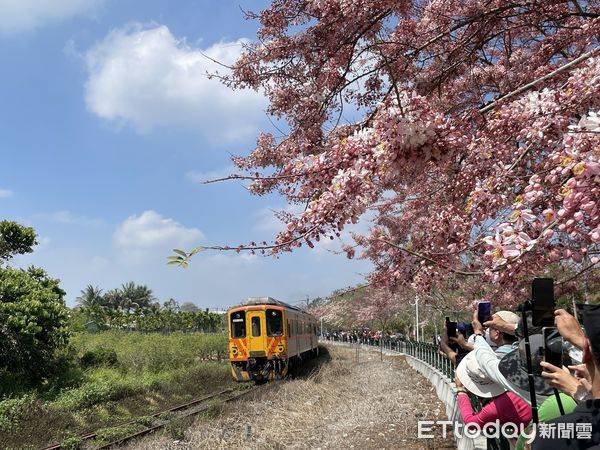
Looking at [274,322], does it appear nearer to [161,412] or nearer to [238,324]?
[238,324]

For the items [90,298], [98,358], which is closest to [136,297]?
[90,298]

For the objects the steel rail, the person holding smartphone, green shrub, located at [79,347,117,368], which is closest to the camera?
the person holding smartphone

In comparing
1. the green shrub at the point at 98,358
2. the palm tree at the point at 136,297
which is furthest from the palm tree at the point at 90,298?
the green shrub at the point at 98,358

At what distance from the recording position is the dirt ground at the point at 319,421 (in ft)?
24.3

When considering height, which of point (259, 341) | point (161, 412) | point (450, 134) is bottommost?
point (161, 412)

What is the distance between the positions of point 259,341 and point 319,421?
8248 millimetres

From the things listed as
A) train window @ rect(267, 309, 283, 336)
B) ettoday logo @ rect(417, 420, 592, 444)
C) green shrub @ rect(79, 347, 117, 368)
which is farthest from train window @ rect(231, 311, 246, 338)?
ettoday logo @ rect(417, 420, 592, 444)

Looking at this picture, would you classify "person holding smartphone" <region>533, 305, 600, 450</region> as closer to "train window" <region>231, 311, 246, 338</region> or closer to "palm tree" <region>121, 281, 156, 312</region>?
"train window" <region>231, 311, 246, 338</region>

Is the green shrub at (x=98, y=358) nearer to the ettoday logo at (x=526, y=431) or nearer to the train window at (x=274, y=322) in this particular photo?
the train window at (x=274, y=322)

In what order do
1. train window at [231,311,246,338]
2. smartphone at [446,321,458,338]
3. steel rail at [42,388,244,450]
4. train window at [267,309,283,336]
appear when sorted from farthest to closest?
train window at [231,311,246,338]
train window at [267,309,283,336]
steel rail at [42,388,244,450]
smartphone at [446,321,458,338]

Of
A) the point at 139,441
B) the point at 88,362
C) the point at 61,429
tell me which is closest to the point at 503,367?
the point at 139,441

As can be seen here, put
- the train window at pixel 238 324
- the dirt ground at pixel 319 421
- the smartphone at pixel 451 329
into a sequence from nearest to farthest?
the smartphone at pixel 451 329
the dirt ground at pixel 319 421
the train window at pixel 238 324

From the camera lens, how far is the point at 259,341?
56.1ft

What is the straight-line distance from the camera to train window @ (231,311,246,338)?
17531mm
